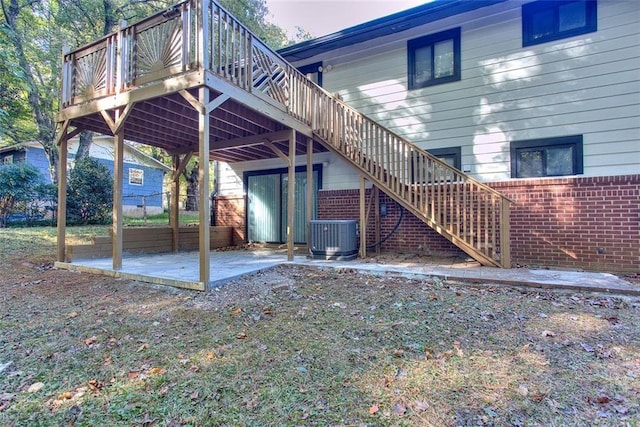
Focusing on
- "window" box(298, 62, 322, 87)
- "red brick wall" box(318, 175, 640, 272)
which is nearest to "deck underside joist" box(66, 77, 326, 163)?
"window" box(298, 62, 322, 87)

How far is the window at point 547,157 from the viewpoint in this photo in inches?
248

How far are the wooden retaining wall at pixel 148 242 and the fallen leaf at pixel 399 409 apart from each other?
6.91 metres

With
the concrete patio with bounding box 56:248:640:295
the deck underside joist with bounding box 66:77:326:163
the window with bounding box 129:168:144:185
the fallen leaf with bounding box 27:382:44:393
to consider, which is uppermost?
the window with bounding box 129:168:144:185

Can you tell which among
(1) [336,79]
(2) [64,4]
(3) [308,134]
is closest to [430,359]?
(3) [308,134]

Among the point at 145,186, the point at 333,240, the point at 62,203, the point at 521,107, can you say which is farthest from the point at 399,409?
the point at 145,186

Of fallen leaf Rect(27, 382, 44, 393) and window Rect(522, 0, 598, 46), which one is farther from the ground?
window Rect(522, 0, 598, 46)

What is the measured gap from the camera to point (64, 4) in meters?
12.1

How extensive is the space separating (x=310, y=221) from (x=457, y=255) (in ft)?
10.8

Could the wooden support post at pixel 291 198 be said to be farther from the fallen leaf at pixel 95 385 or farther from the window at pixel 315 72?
the fallen leaf at pixel 95 385

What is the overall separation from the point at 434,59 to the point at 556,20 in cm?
232

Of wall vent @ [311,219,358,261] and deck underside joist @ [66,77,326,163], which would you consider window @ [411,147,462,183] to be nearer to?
wall vent @ [311,219,358,261]

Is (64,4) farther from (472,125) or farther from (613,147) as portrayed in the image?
(613,147)

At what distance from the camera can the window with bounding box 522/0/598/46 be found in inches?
246

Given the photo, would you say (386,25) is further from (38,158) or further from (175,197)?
(38,158)
